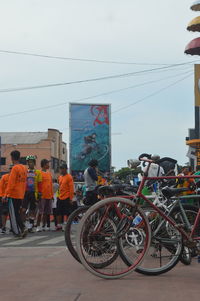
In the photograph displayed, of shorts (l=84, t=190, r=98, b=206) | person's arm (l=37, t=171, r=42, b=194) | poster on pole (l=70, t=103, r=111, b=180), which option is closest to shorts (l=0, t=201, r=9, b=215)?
person's arm (l=37, t=171, r=42, b=194)

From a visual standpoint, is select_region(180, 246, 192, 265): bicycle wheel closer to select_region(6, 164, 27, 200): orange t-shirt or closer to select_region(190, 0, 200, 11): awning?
select_region(6, 164, 27, 200): orange t-shirt

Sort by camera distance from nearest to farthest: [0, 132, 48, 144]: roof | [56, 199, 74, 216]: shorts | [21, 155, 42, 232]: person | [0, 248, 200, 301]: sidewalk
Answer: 1. [0, 248, 200, 301]: sidewalk
2. [21, 155, 42, 232]: person
3. [56, 199, 74, 216]: shorts
4. [0, 132, 48, 144]: roof

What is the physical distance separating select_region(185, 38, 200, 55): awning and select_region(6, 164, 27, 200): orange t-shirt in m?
20.2

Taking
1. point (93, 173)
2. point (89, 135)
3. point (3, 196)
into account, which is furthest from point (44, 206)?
point (89, 135)

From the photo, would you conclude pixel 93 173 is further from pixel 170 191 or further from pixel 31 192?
pixel 170 191

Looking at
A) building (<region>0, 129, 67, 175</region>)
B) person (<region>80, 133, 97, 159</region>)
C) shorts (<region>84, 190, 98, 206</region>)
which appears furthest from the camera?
building (<region>0, 129, 67, 175</region>)

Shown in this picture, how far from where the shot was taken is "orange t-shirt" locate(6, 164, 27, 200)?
9797mm

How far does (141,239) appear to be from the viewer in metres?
4.96

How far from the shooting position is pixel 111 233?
4984mm

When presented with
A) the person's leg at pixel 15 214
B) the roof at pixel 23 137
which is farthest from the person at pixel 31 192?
the roof at pixel 23 137

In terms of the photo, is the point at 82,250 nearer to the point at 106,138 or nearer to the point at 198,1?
the point at 198,1

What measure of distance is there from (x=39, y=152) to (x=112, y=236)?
78.6 meters

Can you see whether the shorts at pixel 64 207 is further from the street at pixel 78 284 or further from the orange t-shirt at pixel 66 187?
the street at pixel 78 284

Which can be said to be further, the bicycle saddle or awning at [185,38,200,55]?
awning at [185,38,200,55]
